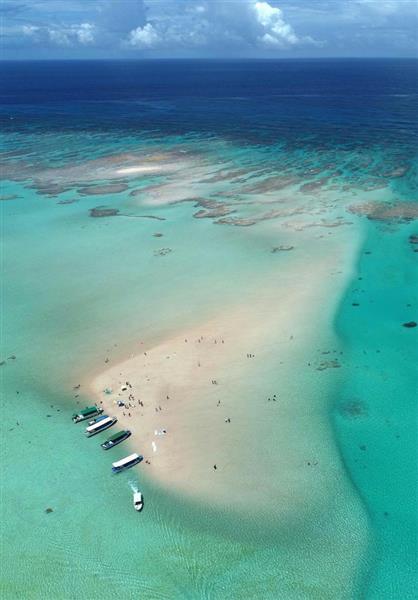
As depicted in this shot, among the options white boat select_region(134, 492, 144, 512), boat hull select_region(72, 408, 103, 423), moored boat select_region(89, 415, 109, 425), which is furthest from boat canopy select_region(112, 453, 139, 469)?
boat hull select_region(72, 408, 103, 423)

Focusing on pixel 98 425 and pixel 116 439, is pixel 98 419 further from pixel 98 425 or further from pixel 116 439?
pixel 116 439

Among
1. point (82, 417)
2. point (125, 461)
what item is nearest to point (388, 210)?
point (82, 417)

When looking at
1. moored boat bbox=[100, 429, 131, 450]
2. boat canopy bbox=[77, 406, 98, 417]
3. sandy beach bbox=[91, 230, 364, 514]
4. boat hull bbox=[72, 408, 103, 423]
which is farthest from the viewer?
boat canopy bbox=[77, 406, 98, 417]

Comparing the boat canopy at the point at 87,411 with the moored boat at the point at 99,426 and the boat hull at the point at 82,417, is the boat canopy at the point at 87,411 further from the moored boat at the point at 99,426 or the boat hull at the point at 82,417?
the moored boat at the point at 99,426

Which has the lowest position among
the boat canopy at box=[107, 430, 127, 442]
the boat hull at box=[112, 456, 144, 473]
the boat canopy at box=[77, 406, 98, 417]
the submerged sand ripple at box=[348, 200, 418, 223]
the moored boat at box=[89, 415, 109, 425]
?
the boat hull at box=[112, 456, 144, 473]

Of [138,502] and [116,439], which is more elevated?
[116,439]

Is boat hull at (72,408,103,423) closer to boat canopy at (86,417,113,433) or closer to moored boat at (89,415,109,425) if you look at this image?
moored boat at (89,415,109,425)

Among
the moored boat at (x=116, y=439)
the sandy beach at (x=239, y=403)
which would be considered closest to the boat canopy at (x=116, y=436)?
the moored boat at (x=116, y=439)
